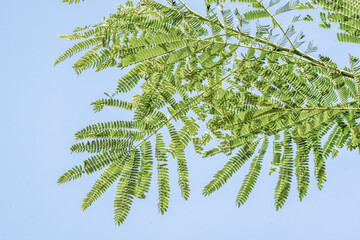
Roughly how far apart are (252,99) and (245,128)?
0.24m

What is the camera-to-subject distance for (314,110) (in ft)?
10.9

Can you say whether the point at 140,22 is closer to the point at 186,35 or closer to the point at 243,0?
the point at 186,35

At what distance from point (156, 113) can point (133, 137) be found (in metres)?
0.27

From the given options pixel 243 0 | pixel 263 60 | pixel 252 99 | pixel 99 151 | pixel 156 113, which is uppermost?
pixel 243 0

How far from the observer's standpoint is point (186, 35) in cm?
325

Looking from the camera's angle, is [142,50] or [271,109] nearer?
[142,50]

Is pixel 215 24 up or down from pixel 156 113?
up

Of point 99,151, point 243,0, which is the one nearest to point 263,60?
point 243,0

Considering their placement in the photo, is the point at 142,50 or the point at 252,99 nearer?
the point at 142,50

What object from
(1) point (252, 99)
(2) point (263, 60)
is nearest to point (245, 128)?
(1) point (252, 99)

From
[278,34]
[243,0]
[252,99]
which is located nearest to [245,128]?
[252,99]

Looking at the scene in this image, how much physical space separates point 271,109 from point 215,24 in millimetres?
797

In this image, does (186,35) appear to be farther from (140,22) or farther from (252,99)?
(252,99)

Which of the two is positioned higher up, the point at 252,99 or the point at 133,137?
the point at 252,99
